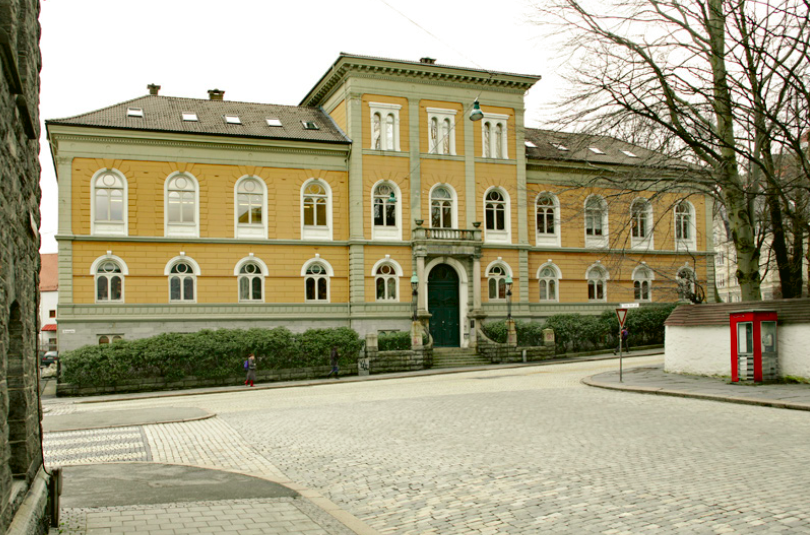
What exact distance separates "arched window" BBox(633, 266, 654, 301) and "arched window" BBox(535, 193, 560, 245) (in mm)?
6025

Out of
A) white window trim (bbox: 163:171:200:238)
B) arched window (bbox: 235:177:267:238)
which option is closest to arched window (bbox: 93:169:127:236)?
white window trim (bbox: 163:171:200:238)

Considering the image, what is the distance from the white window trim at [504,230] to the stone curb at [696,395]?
18235 mm

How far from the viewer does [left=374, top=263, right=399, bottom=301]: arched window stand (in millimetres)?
38969

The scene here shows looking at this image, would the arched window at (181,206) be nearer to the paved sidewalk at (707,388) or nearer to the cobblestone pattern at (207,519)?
the paved sidewalk at (707,388)

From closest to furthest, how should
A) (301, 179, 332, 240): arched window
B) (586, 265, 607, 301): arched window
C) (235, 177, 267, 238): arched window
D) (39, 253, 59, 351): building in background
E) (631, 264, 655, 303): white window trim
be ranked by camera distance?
(235, 177, 267, 238): arched window
(301, 179, 332, 240): arched window
(586, 265, 607, 301): arched window
(631, 264, 655, 303): white window trim
(39, 253, 59, 351): building in background

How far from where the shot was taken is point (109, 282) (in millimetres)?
35156

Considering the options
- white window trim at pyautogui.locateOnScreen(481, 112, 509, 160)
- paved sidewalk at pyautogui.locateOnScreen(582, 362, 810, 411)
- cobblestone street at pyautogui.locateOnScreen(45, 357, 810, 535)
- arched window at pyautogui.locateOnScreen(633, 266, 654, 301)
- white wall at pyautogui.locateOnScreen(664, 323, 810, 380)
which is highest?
white window trim at pyautogui.locateOnScreen(481, 112, 509, 160)

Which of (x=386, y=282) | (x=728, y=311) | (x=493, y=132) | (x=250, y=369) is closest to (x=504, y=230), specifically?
(x=493, y=132)

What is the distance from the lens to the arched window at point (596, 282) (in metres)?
44.3

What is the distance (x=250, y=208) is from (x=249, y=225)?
35.8 inches

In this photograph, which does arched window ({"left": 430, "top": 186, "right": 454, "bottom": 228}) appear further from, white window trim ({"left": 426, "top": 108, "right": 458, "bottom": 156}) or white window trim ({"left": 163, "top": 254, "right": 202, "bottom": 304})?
white window trim ({"left": 163, "top": 254, "right": 202, "bottom": 304})

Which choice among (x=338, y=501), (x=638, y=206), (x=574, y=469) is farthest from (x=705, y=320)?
(x=338, y=501)

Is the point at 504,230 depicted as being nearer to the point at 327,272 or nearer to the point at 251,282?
the point at 327,272

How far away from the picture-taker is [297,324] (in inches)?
1483
